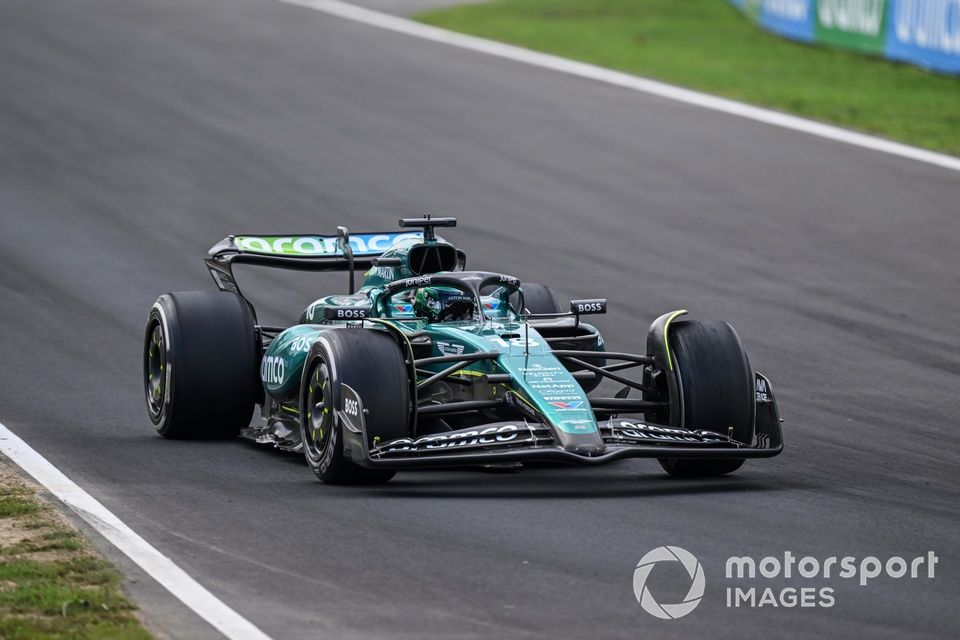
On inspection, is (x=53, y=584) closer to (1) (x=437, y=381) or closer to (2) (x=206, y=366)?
(1) (x=437, y=381)

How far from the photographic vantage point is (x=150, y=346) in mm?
13062

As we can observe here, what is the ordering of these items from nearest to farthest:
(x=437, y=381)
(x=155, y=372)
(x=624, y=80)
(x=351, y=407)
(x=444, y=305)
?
(x=351, y=407) < (x=437, y=381) < (x=444, y=305) < (x=155, y=372) < (x=624, y=80)

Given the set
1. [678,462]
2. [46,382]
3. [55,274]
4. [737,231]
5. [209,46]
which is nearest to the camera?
[678,462]

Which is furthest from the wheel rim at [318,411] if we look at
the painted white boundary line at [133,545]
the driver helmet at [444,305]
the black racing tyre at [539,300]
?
the black racing tyre at [539,300]

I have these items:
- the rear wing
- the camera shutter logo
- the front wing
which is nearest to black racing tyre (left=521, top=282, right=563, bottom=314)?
the rear wing

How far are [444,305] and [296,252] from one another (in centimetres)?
206

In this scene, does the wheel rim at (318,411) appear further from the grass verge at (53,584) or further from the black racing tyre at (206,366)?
the grass verge at (53,584)

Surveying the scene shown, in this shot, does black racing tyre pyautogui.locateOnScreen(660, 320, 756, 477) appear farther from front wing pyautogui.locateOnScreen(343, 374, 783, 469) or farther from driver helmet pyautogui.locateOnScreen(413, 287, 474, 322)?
driver helmet pyautogui.locateOnScreen(413, 287, 474, 322)

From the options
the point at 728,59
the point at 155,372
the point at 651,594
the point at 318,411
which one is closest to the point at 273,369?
the point at 318,411

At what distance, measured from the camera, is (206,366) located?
1239 centimetres

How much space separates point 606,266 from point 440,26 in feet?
57.7

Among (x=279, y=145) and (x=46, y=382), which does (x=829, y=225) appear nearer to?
(x=279, y=145)

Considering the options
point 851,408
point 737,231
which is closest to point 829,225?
point 737,231

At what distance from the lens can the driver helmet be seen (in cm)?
1166
